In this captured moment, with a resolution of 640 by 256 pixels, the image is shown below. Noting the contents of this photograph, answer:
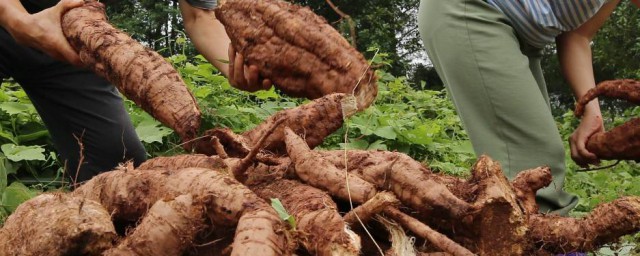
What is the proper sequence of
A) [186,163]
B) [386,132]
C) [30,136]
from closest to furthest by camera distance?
[186,163] → [30,136] → [386,132]

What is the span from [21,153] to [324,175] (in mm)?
2734

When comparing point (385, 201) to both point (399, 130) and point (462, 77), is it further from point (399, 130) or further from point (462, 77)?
point (399, 130)

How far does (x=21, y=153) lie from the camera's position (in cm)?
393

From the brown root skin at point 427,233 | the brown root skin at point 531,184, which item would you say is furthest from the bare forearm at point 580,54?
the brown root skin at point 427,233

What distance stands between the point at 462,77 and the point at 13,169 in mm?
2542

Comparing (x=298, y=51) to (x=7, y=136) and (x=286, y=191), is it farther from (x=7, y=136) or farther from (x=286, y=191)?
(x=7, y=136)

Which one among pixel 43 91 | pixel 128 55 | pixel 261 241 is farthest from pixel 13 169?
pixel 261 241

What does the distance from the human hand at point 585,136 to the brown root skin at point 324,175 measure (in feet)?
4.26

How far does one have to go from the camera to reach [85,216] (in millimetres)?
1569

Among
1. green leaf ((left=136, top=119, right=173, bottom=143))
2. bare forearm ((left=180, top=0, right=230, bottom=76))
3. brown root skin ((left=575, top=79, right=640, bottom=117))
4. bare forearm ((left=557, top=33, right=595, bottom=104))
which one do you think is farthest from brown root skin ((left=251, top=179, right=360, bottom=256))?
green leaf ((left=136, top=119, right=173, bottom=143))

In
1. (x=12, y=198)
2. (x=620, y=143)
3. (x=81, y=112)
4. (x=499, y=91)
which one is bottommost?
(x=12, y=198)

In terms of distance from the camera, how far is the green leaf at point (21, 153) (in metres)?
3.85

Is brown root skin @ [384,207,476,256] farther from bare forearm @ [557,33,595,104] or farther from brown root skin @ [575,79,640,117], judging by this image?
bare forearm @ [557,33,595,104]

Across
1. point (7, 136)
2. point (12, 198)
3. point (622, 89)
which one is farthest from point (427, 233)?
point (7, 136)
